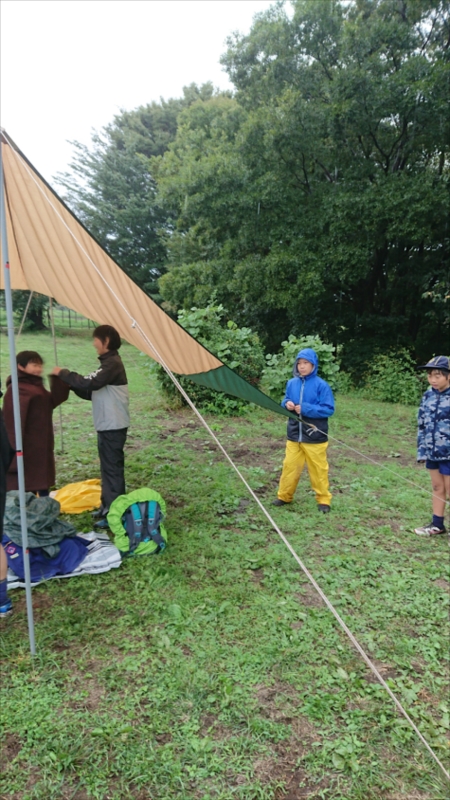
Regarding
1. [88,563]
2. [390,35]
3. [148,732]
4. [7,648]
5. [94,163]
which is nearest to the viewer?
[148,732]

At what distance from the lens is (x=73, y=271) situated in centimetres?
328

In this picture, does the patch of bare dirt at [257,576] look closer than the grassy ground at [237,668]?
No

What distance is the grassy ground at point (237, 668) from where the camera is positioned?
6.11 feet

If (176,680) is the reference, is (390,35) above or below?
above

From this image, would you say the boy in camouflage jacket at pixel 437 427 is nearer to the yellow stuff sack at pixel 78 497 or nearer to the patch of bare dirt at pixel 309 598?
the patch of bare dirt at pixel 309 598

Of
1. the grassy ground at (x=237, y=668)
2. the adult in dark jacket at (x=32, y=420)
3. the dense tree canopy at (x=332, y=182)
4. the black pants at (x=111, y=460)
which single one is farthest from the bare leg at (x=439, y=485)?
the dense tree canopy at (x=332, y=182)

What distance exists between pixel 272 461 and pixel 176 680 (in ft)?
12.3

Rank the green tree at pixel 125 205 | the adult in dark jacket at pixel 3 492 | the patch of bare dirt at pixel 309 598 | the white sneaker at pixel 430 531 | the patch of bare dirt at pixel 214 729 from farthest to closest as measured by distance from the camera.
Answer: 1. the green tree at pixel 125 205
2. the white sneaker at pixel 430 531
3. the patch of bare dirt at pixel 309 598
4. the adult in dark jacket at pixel 3 492
5. the patch of bare dirt at pixel 214 729

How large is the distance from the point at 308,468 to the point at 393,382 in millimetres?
7913

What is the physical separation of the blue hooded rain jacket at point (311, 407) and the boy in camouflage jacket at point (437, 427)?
0.78 meters

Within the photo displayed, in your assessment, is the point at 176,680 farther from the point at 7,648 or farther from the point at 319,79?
the point at 319,79

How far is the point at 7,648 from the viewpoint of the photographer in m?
2.46

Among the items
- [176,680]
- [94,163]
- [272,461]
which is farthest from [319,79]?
[94,163]

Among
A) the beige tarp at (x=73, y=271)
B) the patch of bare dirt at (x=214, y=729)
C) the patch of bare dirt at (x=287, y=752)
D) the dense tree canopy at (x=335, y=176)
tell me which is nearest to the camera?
the patch of bare dirt at (x=287, y=752)
